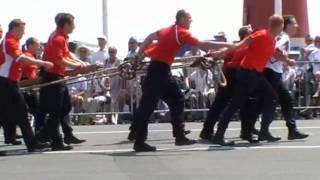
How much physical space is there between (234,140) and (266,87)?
1162 mm

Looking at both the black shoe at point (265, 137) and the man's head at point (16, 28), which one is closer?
the man's head at point (16, 28)

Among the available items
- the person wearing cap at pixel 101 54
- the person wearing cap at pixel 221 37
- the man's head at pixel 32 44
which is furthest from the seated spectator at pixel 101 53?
the man's head at pixel 32 44

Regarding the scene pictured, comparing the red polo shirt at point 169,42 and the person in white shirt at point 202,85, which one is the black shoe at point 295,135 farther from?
the person in white shirt at point 202,85

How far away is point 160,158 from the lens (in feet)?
38.7

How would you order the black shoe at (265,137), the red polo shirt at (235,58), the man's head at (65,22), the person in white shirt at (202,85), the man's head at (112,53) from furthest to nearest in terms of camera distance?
the man's head at (112,53) → the person in white shirt at (202,85) → the black shoe at (265,137) → the red polo shirt at (235,58) → the man's head at (65,22)

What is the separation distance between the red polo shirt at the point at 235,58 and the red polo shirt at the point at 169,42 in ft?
3.41

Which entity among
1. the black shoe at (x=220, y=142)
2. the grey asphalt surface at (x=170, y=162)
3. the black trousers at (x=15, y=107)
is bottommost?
the grey asphalt surface at (x=170, y=162)

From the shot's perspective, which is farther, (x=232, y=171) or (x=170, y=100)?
(x=170, y=100)

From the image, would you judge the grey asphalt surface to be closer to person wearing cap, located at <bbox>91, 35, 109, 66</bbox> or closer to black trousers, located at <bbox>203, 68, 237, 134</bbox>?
black trousers, located at <bbox>203, 68, 237, 134</bbox>

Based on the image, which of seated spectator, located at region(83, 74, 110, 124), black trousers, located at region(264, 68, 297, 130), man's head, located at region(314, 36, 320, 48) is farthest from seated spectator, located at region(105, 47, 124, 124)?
black trousers, located at region(264, 68, 297, 130)

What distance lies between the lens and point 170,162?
11344 mm

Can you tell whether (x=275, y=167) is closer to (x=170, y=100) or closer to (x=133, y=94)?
(x=170, y=100)

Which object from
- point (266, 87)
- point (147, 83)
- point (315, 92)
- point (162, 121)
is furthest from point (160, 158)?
point (315, 92)

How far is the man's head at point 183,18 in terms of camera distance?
12.4 meters
